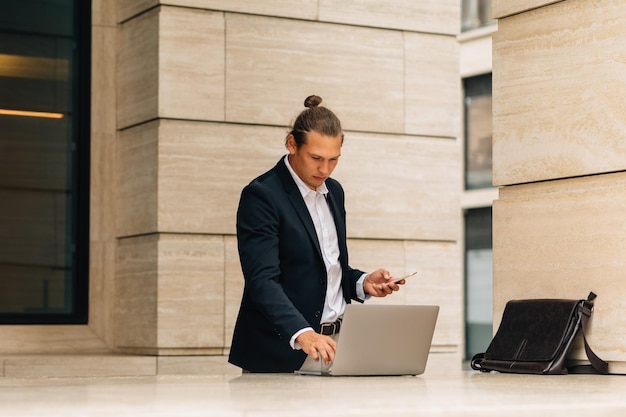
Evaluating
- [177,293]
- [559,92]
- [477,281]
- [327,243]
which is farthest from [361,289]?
[477,281]

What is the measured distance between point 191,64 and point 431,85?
2029 millimetres

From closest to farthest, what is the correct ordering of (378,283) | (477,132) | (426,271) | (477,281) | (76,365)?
(378,283), (76,365), (426,271), (477,132), (477,281)

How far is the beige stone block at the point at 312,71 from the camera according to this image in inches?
354

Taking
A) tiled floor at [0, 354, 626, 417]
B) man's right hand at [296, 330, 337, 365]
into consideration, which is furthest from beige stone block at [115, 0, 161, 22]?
tiled floor at [0, 354, 626, 417]

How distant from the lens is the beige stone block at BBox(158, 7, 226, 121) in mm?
8703

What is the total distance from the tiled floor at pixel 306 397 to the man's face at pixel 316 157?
3.73 ft

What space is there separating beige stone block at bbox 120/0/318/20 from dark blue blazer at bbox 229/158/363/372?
11.9 ft

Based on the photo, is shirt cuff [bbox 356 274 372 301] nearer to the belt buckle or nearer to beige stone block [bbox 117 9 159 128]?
the belt buckle

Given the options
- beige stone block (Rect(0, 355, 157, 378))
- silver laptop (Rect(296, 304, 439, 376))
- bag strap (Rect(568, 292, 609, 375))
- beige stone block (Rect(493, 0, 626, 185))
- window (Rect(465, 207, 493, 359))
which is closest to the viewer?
silver laptop (Rect(296, 304, 439, 376))

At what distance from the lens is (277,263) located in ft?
16.9

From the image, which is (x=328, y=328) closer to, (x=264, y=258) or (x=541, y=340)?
(x=264, y=258)

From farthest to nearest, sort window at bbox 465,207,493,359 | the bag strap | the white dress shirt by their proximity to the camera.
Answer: window at bbox 465,207,493,359 → the white dress shirt → the bag strap

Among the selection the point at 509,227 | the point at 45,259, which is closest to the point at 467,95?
the point at 45,259

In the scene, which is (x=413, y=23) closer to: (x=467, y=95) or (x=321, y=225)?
(x=321, y=225)
